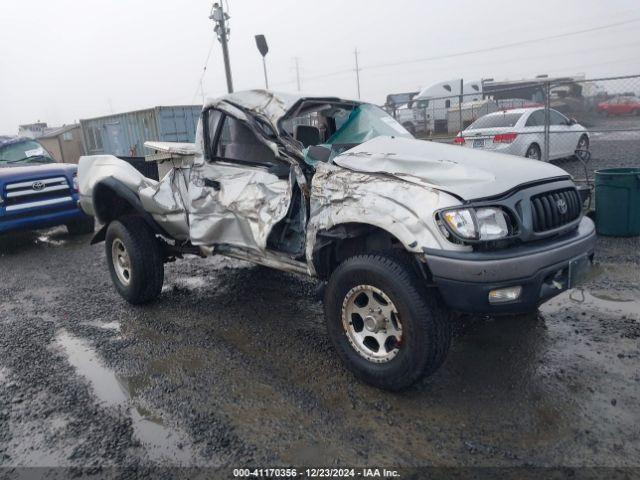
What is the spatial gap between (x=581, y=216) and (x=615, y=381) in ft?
3.52

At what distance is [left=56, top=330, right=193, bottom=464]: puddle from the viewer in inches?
105

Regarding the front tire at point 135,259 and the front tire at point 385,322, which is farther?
the front tire at point 135,259

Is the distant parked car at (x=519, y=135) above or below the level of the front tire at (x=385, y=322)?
above

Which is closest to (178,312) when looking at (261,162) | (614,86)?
(261,162)

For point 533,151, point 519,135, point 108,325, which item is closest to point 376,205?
point 108,325

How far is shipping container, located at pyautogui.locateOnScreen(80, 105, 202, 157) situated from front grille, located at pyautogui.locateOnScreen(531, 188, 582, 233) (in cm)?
1447

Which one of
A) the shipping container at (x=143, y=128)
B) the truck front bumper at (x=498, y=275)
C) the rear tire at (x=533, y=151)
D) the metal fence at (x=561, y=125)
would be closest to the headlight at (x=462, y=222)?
the truck front bumper at (x=498, y=275)

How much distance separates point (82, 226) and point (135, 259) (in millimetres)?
5095

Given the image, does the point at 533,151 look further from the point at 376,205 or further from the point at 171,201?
the point at 376,205

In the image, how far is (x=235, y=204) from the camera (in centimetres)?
389

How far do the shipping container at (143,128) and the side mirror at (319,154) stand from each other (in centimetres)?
1346

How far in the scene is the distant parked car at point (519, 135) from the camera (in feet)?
33.5

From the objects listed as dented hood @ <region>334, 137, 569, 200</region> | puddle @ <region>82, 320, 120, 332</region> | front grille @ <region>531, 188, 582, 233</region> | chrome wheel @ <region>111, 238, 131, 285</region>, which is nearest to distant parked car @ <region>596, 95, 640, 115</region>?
front grille @ <region>531, 188, 582, 233</region>

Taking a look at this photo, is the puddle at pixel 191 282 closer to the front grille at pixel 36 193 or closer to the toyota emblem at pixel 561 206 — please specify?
the front grille at pixel 36 193
